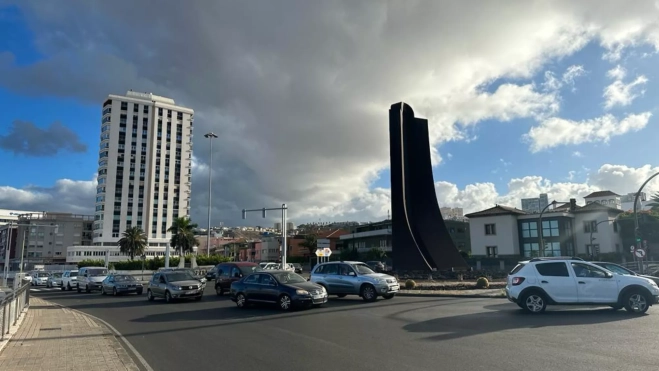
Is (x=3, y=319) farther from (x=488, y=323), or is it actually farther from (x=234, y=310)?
(x=488, y=323)

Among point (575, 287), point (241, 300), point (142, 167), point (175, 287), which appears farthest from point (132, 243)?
point (575, 287)

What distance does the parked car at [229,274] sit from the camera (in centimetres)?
2512

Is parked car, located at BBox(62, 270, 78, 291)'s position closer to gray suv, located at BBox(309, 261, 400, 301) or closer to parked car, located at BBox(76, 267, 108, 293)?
parked car, located at BBox(76, 267, 108, 293)

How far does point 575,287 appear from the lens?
1357 cm

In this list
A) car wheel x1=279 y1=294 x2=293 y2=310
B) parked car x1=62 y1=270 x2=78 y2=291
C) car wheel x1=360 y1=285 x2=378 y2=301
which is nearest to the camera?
car wheel x1=279 y1=294 x2=293 y2=310

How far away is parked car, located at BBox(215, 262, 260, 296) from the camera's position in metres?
25.1

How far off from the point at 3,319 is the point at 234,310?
7.96 m

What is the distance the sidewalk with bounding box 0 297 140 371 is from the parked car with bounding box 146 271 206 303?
6386mm

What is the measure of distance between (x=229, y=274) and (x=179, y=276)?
3.72 metres

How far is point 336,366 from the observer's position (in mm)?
7992

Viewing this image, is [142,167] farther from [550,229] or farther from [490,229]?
[550,229]

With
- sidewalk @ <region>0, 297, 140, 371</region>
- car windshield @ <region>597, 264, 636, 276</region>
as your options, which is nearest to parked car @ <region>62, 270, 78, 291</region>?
sidewalk @ <region>0, 297, 140, 371</region>

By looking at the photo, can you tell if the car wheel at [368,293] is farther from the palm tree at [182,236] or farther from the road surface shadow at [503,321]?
the palm tree at [182,236]

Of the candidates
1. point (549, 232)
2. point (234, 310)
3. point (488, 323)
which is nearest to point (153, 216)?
point (549, 232)
